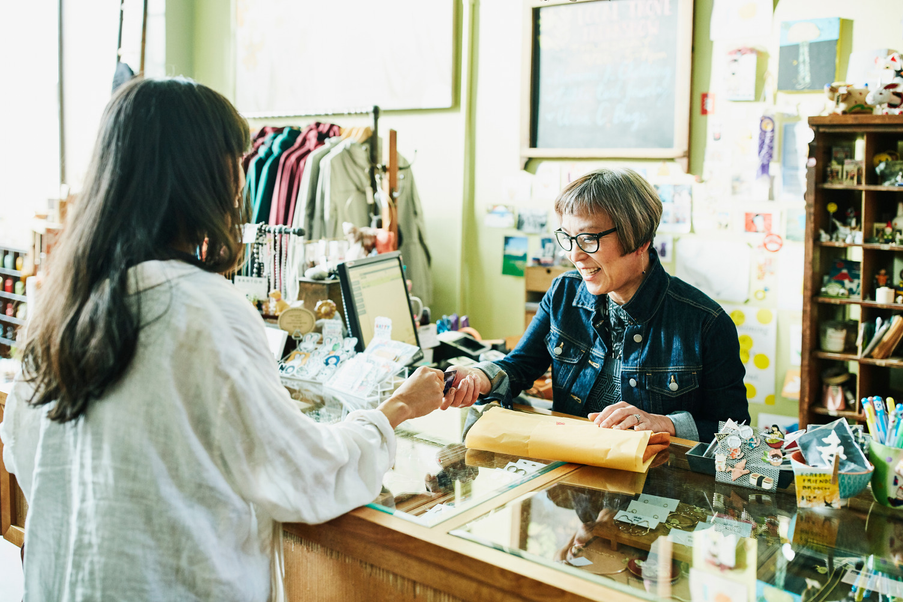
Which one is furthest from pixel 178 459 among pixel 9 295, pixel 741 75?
pixel 741 75

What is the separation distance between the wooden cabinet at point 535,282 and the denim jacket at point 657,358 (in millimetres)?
2013

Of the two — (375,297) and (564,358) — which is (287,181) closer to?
(375,297)

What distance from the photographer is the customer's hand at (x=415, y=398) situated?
1376mm

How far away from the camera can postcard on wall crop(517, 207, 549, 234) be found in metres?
4.20

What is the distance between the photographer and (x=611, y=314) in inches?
79.0

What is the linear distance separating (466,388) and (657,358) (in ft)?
1.71

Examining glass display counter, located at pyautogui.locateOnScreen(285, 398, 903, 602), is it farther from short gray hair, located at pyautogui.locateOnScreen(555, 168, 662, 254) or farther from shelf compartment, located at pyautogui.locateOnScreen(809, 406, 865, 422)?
shelf compartment, located at pyautogui.locateOnScreen(809, 406, 865, 422)

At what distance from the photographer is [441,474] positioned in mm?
1396

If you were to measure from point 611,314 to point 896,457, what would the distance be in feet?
2.82

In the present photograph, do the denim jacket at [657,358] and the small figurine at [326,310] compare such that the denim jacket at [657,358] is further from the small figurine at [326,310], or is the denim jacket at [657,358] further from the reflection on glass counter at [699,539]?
the small figurine at [326,310]

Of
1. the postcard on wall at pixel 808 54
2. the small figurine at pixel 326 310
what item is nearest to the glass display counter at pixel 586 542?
the small figurine at pixel 326 310

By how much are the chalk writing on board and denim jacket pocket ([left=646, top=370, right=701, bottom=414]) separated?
2187 mm

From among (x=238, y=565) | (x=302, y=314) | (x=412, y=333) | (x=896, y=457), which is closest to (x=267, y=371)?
(x=238, y=565)

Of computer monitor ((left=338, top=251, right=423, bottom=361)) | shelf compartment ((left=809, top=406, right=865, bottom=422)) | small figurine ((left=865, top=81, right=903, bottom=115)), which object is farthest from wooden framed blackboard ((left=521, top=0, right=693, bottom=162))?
computer monitor ((left=338, top=251, right=423, bottom=361))
